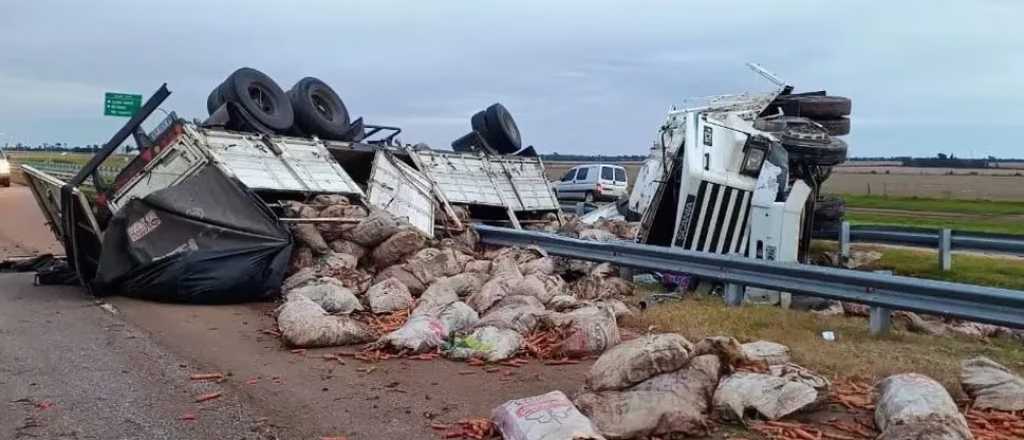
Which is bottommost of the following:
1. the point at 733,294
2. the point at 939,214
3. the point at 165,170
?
the point at 939,214

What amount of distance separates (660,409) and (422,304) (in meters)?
3.67

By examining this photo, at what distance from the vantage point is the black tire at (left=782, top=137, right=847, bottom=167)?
10828 millimetres

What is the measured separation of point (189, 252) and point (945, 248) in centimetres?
989

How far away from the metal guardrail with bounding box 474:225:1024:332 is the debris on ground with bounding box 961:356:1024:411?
62.2 inches

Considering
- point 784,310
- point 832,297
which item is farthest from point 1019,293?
point 784,310

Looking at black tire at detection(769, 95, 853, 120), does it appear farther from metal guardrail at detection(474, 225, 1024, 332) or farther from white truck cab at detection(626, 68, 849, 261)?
metal guardrail at detection(474, 225, 1024, 332)

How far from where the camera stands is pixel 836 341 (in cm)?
732

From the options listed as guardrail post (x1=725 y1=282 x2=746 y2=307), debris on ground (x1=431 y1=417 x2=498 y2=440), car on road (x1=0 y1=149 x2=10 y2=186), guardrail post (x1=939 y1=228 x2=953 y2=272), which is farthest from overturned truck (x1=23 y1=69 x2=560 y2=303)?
car on road (x1=0 y1=149 x2=10 y2=186)

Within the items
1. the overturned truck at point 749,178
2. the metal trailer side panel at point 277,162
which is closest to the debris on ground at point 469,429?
the overturned truck at point 749,178

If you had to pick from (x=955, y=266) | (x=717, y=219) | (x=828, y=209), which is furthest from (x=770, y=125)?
(x=955, y=266)

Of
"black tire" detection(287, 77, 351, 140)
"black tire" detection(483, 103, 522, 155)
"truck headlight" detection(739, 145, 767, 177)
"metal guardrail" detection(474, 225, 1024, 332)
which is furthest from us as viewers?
"black tire" detection(483, 103, 522, 155)

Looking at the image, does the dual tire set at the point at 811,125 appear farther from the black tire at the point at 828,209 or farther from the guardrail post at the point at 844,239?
the guardrail post at the point at 844,239

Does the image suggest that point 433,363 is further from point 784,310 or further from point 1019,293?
point 1019,293

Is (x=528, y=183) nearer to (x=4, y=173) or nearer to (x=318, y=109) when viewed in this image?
(x=318, y=109)
